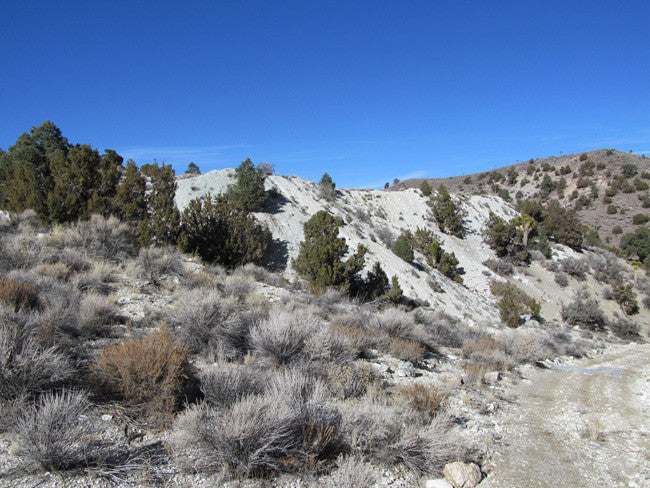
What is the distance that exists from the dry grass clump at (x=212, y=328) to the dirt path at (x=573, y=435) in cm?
441

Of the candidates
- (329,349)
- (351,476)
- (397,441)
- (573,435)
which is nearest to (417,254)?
(329,349)

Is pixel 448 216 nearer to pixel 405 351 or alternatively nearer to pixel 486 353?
pixel 486 353

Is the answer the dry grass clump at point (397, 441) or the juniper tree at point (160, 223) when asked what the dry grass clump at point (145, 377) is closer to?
the dry grass clump at point (397, 441)

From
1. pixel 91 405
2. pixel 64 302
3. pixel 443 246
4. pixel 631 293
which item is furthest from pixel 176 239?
pixel 631 293

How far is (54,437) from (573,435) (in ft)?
22.7

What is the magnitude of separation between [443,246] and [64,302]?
2833cm

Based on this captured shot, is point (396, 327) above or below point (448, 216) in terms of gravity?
below

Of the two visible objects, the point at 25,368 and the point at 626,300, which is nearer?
the point at 25,368

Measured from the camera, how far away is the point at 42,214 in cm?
1325

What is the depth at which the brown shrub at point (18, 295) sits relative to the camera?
5.55 m

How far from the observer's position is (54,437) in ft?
9.68

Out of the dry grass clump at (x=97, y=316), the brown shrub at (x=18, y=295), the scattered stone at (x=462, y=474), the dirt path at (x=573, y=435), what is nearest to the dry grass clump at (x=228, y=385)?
the scattered stone at (x=462, y=474)

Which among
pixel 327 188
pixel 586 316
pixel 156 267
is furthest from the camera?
pixel 327 188

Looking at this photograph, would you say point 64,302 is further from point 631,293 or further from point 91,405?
point 631,293
